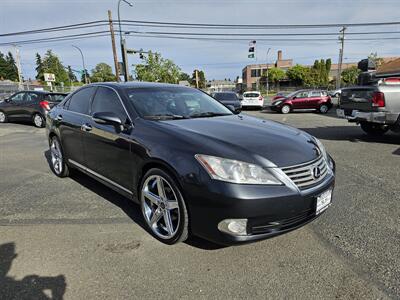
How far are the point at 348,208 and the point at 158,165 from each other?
248 cm

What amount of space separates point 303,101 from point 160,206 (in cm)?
1876

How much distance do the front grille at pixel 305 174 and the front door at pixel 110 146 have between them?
161 cm

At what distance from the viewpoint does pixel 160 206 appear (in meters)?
2.95

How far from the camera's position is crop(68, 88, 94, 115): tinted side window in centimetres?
425

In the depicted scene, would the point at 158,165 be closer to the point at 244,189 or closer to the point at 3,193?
the point at 244,189

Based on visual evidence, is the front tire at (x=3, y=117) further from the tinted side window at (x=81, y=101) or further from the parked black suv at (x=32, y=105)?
the tinted side window at (x=81, y=101)

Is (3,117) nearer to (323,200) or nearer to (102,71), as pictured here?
(323,200)

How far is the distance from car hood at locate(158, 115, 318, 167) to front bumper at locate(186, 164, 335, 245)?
0.27m

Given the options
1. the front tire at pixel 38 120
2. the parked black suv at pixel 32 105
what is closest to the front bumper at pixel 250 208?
the parked black suv at pixel 32 105

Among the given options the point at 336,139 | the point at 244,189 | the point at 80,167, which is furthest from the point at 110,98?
the point at 336,139

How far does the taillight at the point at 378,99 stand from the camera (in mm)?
7188

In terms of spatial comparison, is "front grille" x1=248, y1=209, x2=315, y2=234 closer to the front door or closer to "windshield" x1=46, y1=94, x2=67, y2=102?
the front door

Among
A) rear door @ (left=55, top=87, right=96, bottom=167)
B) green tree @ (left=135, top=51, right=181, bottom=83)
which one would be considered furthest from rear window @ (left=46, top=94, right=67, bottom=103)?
green tree @ (left=135, top=51, right=181, bottom=83)

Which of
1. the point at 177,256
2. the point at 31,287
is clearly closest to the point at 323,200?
the point at 177,256
